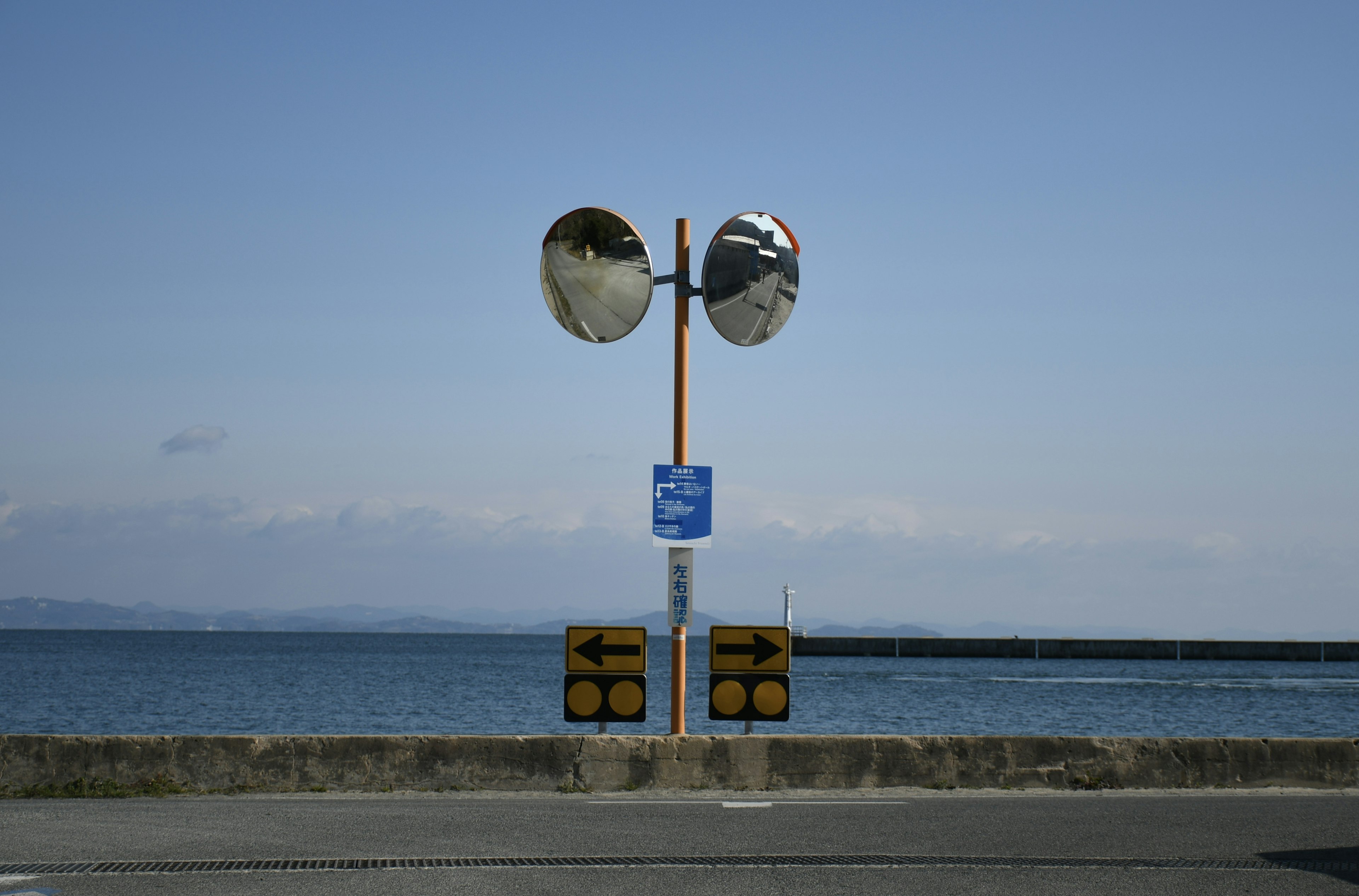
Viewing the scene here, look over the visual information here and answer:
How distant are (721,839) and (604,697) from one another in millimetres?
2617

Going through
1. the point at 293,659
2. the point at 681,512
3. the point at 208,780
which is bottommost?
the point at 293,659

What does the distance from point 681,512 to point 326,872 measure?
4546 millimetres

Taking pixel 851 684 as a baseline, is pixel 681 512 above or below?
above

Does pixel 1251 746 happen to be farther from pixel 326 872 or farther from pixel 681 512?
pixel 326 872

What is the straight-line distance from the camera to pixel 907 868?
7008 millimetres

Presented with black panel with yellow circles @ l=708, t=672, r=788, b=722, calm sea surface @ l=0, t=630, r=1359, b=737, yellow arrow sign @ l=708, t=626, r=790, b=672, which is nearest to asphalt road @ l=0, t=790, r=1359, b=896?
black panel with yellow circles @ l=708, t=672, r=788, b=722

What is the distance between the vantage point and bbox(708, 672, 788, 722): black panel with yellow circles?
10281 millimetres

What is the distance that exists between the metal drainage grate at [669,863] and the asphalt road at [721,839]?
0.04 metres

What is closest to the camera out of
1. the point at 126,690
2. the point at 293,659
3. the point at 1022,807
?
the point at 1022,807

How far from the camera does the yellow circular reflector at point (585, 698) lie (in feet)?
33.5

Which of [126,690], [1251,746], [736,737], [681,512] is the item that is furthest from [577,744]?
[126,690]

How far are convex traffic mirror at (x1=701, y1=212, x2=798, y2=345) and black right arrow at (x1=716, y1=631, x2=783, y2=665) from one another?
2831 millimetres

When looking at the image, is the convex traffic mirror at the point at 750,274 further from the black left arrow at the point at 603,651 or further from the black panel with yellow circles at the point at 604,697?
the black panel with yellow circles at the point at 604,697

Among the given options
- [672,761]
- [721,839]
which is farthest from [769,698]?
[721,839]
